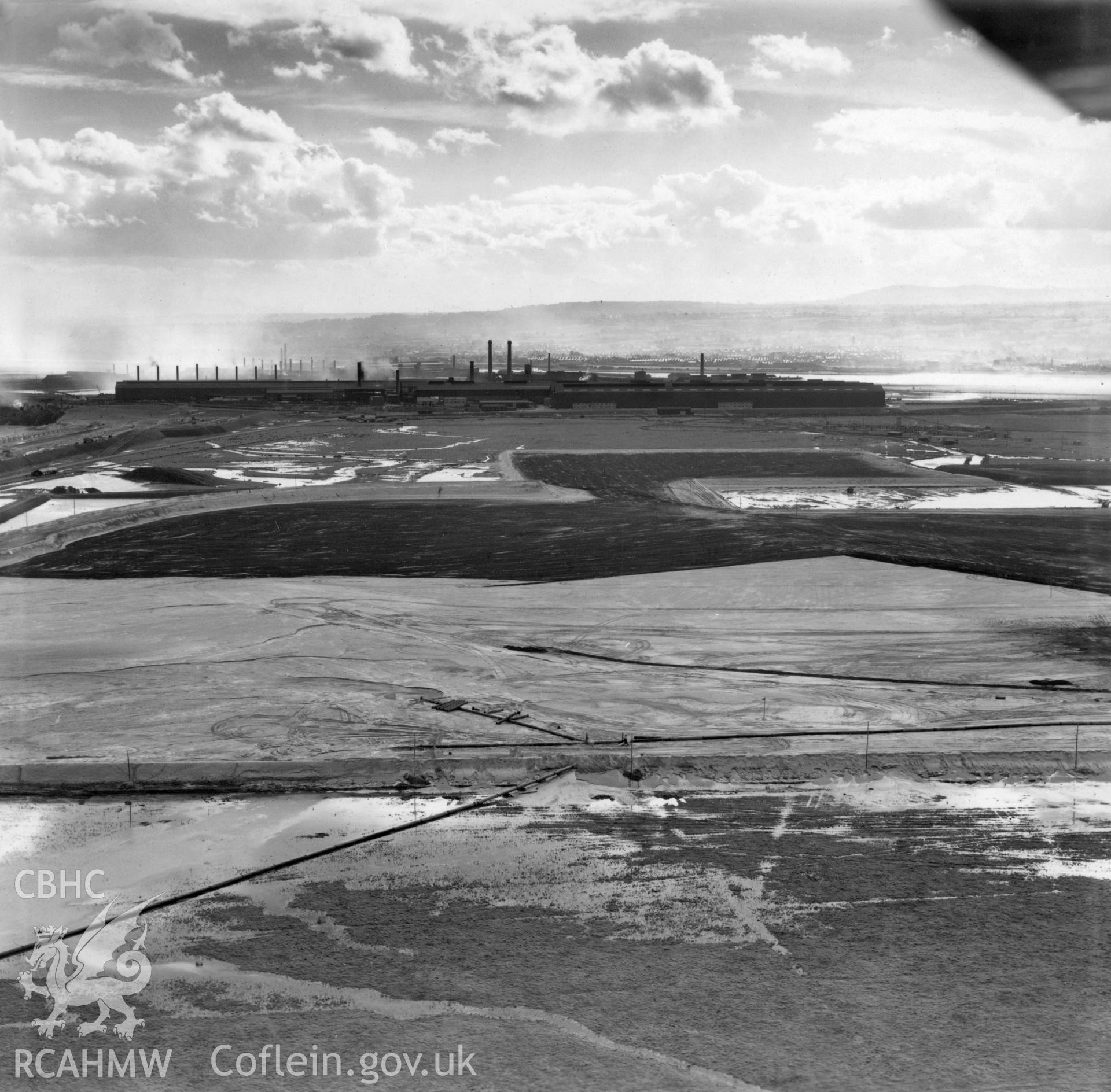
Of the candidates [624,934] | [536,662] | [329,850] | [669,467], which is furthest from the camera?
[669,467]

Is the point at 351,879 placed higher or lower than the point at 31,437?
lower

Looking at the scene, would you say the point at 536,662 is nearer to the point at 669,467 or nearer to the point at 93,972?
the point at 93,972

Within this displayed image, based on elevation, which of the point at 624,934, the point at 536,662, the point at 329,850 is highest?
the point at 536,662

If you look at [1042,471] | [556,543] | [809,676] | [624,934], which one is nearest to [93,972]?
[624,934]

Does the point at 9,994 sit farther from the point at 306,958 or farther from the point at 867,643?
the point at 867,643

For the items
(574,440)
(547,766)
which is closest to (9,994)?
(547,766)
